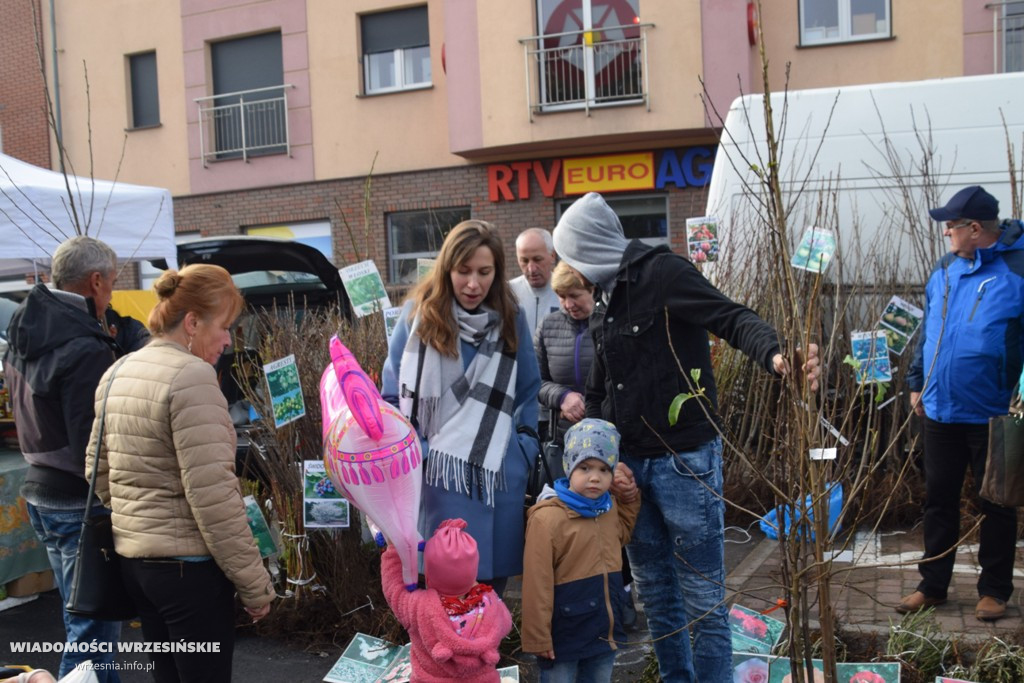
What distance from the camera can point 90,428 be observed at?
340cm

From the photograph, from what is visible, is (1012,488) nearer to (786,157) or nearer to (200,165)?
(786,157)

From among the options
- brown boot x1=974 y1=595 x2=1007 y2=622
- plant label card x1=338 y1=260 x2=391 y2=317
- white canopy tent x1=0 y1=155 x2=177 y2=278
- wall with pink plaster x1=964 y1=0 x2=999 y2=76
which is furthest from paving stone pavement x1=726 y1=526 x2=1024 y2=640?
wall with pink plaster x1=964 y1=0 x2=999 y2=76

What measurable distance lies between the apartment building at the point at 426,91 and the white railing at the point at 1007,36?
0.03 m

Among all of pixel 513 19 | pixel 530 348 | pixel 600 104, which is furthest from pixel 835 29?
pixel 530 348

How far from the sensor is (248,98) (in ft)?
53.5

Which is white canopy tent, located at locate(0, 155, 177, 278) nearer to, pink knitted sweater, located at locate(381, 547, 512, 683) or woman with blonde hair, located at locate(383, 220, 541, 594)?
woman with blonde hair, located at locate(383, 220, 541, 594)

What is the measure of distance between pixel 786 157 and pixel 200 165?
41.4ft

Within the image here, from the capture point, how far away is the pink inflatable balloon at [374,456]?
116 inches

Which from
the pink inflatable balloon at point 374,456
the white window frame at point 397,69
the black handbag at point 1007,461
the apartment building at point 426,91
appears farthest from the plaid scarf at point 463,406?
the white window frame at point 397,69

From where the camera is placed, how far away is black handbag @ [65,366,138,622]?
2.92 m

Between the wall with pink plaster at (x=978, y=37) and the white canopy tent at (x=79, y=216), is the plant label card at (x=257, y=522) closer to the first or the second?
the white canopy tent at (x=79, y=216)

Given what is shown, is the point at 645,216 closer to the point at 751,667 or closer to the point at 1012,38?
the point at 1012,38

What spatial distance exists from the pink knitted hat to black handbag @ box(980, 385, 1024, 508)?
2.09 metres

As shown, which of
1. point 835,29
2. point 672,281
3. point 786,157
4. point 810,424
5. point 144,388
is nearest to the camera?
point 810,424
